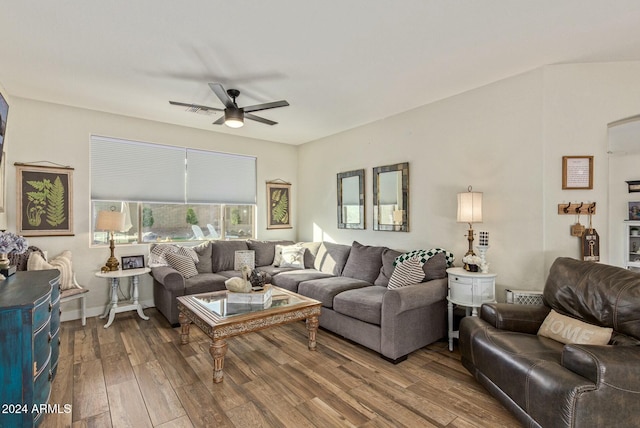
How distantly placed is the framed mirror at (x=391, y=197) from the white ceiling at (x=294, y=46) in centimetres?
98

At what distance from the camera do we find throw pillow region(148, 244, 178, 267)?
4211 mm

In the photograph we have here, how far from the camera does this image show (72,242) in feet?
13.2

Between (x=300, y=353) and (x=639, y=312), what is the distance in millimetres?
2511

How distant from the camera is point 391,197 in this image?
4.39m

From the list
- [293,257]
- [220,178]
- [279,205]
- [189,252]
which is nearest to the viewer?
[189,252]

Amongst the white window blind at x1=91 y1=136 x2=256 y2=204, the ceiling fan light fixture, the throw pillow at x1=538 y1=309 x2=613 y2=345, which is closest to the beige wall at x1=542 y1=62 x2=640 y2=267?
the throw pillow at x1=538 y1=309 x2=613 y2=345

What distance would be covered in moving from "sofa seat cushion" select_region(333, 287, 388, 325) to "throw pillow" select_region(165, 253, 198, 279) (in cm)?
206

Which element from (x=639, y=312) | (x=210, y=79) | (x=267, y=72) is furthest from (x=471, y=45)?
(x=210, y=79)

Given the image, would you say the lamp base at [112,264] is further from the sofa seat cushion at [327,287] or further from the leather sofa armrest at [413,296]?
the leather sofa armrest at [413,296]

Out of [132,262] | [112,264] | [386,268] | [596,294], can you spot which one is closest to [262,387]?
[386,268]

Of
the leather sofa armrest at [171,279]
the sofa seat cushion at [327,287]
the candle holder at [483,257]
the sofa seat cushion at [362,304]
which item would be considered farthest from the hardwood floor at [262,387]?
the candle holder at [483,257]

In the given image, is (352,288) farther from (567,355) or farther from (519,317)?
(567,355)

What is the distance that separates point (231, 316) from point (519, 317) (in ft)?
7.65

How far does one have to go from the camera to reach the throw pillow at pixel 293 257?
4.90 meters
